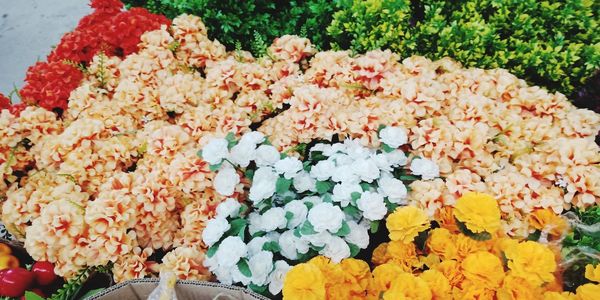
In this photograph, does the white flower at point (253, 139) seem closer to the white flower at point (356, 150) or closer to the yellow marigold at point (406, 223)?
the white flower at point (356, 150)

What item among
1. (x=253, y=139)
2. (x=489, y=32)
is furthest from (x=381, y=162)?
(x=489, y=32)

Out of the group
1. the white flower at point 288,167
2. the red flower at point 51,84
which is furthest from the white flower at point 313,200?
the red flower at point 51,84

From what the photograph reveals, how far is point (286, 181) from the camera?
1691 mm

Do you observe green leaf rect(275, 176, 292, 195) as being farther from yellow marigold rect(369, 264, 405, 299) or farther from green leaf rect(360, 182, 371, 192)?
yellow marigold rect(369, 264, 405, 299)

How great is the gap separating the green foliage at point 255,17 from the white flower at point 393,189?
1.23m

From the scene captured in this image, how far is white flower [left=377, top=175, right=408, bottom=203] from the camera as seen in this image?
5.38ft

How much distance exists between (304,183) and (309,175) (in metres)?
0.05

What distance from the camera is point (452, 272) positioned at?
4.73 feet

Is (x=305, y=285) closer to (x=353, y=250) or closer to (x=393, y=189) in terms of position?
(x=353, y=250)

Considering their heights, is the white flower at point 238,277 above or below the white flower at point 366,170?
below

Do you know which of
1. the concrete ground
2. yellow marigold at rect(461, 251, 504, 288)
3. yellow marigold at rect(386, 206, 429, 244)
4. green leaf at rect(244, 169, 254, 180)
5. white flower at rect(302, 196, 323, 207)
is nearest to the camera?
yellow marigold at rect(461, 251, 504, 288)

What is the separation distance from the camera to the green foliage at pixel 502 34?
2.39 meters

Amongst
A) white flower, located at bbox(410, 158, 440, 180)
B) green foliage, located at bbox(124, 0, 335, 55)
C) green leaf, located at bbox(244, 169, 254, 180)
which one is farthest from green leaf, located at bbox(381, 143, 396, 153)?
green foliage, located at bbox(124, 0, 335, 55)

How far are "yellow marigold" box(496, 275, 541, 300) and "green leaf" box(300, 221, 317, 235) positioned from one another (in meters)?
0.61
